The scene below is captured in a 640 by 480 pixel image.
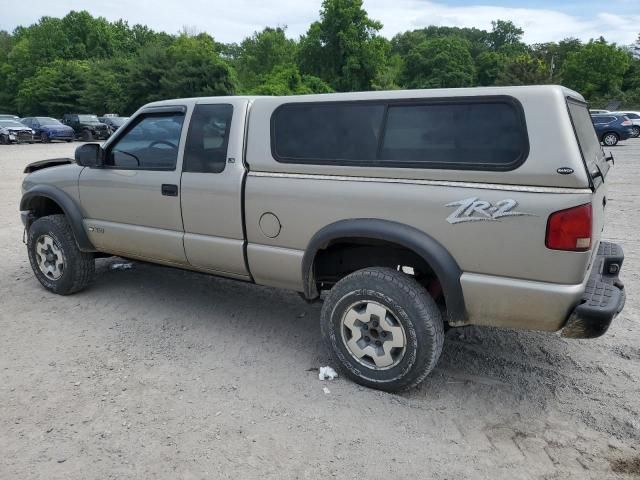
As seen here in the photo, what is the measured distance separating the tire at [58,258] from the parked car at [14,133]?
28654mm

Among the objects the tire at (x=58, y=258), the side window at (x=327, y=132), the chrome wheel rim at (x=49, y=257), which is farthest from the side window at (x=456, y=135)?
the chrome wheel rim at (x=49, y=257)

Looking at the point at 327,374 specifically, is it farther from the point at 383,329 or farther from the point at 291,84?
the point at 291,84

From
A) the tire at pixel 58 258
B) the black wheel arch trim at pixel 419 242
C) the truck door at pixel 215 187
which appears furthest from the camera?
the tire at pixel 58 258

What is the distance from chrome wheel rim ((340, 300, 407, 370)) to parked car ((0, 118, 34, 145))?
31.8 metres

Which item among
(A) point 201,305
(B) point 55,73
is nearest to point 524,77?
(B) point 55,73

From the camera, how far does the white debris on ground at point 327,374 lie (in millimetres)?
3572

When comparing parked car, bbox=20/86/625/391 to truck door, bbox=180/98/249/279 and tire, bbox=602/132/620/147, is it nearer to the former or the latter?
truck door, bbox=180/98/249/279

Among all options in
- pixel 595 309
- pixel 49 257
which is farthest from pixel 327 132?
pixel 49 257

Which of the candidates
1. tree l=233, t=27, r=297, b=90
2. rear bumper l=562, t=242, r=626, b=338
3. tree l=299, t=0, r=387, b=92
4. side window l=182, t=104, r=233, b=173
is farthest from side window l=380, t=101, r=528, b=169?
tree l=233, t=27, r=297, b=90

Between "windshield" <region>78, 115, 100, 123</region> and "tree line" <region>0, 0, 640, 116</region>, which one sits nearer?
"windshield" <region>78, 115, 100, 123</region>

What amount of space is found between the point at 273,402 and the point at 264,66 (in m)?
62.1

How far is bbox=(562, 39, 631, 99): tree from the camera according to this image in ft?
186

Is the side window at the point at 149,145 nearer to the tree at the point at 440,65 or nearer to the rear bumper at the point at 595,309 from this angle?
the rear bumper at the point at 595,309

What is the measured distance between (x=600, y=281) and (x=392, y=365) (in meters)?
1.41
